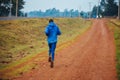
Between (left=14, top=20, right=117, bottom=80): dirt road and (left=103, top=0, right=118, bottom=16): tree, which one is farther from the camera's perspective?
(left=103, top=0, right=118, bottom=16): tree

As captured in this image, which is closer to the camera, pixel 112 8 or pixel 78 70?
pixel 78 70

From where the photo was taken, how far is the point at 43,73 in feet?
37.9

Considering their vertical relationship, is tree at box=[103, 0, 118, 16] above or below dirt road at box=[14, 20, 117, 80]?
above

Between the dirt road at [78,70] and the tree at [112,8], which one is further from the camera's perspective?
the tree at [112,8]

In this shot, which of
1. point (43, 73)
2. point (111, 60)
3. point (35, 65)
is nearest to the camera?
point (43, 73)

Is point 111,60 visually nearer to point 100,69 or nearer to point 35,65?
point 100,69

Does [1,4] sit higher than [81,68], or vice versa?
[1,4]

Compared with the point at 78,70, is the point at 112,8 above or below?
above

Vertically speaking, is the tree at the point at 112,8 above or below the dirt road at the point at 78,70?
above

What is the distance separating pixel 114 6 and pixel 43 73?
108 m

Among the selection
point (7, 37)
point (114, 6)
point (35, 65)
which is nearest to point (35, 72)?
point (35, 65)

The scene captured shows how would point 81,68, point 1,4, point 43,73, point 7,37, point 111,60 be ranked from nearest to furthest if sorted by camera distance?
point 43,73 → point 81,68 → point 111,60 → point 7,37 → point 1,4

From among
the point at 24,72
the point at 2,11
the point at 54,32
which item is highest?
the point at 2,11

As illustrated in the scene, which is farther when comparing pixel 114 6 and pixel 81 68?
pixel 114 6
